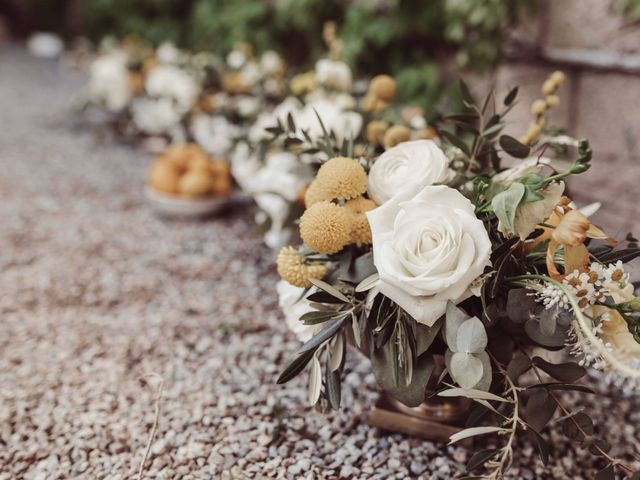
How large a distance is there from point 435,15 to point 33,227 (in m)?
1.96

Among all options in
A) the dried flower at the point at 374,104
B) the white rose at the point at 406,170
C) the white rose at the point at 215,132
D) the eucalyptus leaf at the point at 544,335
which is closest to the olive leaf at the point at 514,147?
the white rose at the point at 406,170

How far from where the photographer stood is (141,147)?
3365mm

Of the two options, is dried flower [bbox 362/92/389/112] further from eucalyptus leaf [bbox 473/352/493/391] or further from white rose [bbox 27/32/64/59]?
white rose [bbox 27/32/64/59]

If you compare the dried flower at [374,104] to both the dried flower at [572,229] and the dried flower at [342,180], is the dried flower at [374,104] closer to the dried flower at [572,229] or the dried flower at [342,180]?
the dried flower at [342,180]

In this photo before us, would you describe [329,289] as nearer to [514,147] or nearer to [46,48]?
[514,147]

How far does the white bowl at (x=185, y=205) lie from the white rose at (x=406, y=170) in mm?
1385

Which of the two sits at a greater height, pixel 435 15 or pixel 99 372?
pixel 435 15

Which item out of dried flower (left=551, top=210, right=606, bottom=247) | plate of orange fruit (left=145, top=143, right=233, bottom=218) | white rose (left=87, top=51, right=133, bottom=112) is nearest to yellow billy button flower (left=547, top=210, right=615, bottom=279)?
dried flower (left=551, top=210, right=606, bottom=247)

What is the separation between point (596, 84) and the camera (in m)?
2.19

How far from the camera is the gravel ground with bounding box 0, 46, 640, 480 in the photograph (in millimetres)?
1165

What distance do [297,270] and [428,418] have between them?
0.42 metres

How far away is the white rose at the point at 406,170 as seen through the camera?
3.33 ft

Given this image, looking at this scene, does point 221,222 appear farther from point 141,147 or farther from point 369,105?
point 141,147

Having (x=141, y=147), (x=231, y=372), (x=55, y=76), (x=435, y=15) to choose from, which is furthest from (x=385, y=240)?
(x=55, y=76)
